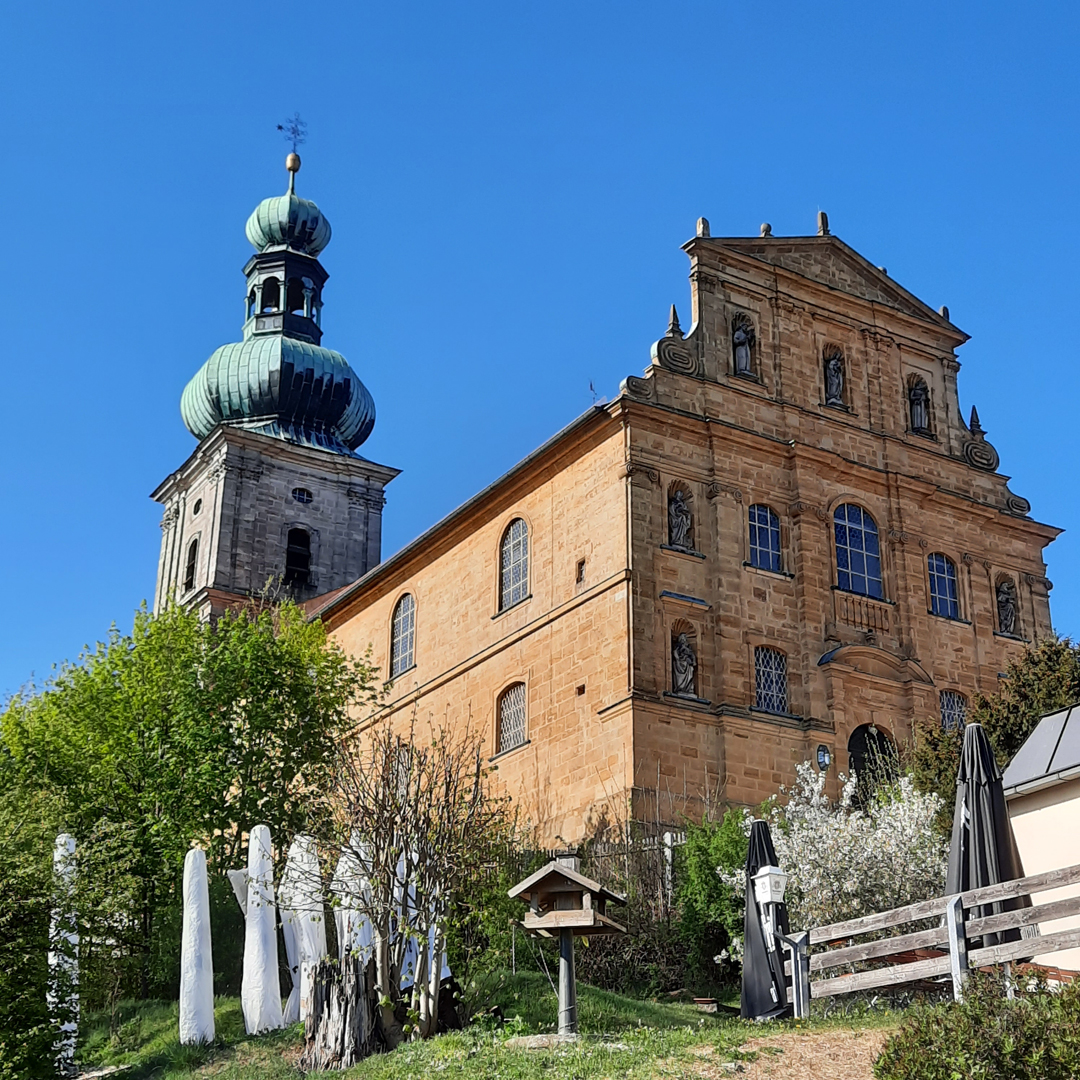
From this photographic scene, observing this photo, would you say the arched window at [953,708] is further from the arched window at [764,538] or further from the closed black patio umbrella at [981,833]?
the closed black patio umbrella at [981,833]

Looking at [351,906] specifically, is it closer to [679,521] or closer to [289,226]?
[679,521]

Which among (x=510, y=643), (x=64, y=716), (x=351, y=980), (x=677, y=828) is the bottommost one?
(x=351, y=980)

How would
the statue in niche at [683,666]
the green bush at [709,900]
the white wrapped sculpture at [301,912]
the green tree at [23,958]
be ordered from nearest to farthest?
the green tree at [23,958] < the white wrapped sculpture at [301,912] < the green bush at [709,900] < the statue in niche at [683,666]

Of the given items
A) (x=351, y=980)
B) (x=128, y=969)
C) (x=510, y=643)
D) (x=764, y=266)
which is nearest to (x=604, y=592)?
(x=510, y=643)

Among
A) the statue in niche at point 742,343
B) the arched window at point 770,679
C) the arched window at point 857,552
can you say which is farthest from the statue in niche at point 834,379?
the arched window at point 770,679

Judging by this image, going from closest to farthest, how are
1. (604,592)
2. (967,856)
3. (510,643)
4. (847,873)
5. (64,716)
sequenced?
1. (967,856)
2. (847,873)
3. (64,716)
4. (604,592)
5. (510,643)

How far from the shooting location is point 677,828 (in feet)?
90.9

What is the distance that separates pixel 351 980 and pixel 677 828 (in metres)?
11.1

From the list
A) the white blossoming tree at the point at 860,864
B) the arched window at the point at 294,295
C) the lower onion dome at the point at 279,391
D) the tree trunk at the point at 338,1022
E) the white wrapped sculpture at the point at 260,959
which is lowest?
the tree trunk at the point at 338,1022

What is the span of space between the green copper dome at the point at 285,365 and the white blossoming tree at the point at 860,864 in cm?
3875

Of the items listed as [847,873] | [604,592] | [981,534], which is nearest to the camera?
[847,873]

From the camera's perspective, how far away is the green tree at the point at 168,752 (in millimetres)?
25156

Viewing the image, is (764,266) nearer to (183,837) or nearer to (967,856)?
(183,837)

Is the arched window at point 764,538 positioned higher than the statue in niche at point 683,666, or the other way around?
the arched window at point 764,538
